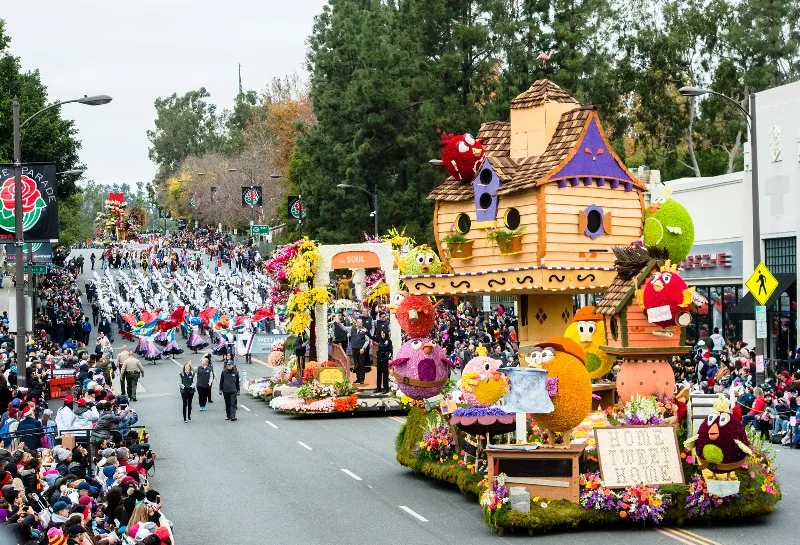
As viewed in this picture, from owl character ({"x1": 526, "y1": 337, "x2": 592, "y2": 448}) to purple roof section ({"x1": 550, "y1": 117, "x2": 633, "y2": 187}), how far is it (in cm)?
434

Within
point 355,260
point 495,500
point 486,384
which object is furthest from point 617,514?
point 355,260

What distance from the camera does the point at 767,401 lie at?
2516 centimetres

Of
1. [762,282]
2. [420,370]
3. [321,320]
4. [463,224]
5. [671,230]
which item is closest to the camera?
[671,230]

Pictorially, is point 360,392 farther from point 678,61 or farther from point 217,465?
point 678,61

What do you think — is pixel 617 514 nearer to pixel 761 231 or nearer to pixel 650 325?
pixel 650 325

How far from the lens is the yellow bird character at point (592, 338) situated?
64.4ft

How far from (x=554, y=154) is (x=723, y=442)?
6446mm

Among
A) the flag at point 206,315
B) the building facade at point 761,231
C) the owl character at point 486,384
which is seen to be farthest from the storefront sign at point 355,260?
the flag at point 206,315

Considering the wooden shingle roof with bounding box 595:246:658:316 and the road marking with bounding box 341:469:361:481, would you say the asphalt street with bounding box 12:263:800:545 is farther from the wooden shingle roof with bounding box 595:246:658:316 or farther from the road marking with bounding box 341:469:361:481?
the wooden shingle roof with bounding box 595:246:658:316

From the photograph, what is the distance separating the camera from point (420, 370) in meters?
20.9

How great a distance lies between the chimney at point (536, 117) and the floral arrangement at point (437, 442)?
4862 mm

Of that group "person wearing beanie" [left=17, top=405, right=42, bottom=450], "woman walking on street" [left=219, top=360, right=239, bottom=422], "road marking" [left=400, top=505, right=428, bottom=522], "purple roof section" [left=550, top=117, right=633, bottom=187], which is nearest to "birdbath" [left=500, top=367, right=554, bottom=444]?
"road marking" [left=400, top=505, right=428, bottom=522]

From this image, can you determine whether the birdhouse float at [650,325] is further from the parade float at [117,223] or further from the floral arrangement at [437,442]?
the parade float at [117,223]

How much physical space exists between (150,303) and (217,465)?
4237cm
